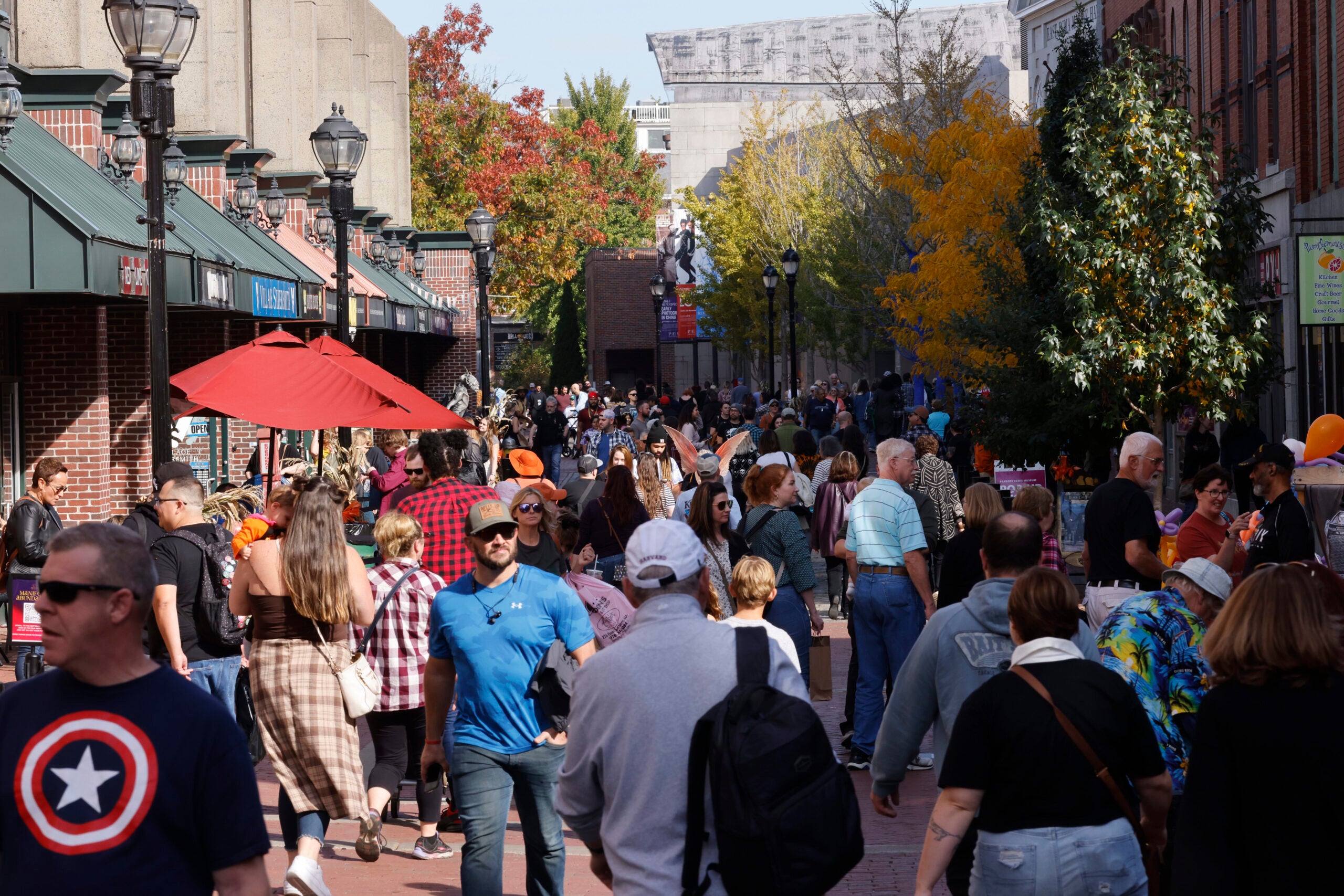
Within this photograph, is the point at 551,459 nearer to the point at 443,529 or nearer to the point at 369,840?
the point at 443,529

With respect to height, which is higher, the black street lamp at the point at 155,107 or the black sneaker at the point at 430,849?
the black street lamp at the point at 155,107

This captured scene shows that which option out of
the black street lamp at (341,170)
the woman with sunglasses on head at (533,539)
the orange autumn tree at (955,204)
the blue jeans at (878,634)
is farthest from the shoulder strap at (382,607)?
the orange autumn tree at (955,204)

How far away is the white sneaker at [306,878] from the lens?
6.71 m

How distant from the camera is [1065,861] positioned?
4320 mm

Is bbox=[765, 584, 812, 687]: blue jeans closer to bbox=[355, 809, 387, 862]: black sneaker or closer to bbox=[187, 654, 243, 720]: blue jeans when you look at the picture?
bbox=[355, 809, 387, 862]: black sneaker

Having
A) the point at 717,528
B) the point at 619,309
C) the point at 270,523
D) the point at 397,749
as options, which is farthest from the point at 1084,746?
the point at 619,309

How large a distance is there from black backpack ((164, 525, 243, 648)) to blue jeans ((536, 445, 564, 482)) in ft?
67.3

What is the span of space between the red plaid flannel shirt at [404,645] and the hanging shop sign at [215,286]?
11.3 metres

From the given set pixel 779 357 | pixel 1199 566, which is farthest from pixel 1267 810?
pixel 779 357

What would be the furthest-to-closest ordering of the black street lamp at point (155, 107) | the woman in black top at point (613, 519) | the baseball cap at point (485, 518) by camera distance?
the woman in black top at point (613, 519) < the black street lamp at point (155, 107) < the baseball cap at point (485, 518)

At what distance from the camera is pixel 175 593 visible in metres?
7.79

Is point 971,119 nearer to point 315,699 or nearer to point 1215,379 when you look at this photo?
point 1215,379

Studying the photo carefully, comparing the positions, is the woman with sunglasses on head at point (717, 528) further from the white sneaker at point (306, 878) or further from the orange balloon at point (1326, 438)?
the orange balloon at point (1326, 438)

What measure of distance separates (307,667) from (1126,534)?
4.36 m
